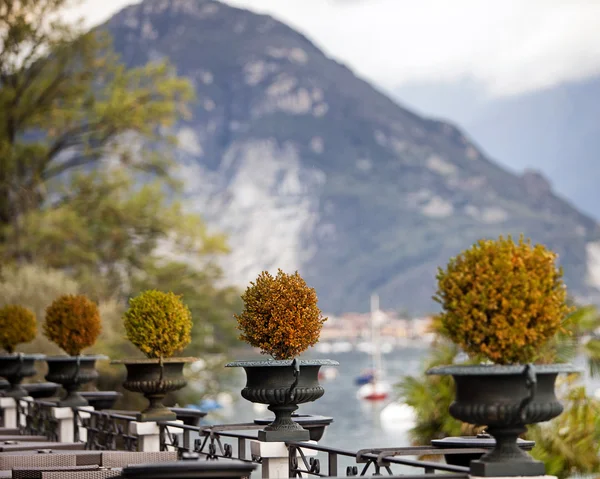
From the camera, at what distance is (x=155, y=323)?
10.9 m

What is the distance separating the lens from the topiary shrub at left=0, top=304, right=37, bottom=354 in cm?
1666

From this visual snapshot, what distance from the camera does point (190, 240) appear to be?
38062 millimetres

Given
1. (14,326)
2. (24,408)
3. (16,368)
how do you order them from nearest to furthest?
(16,368) < (24,408) < (14,326)

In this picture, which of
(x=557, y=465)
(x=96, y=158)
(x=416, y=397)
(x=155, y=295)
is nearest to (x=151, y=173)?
(x=96, y=158)

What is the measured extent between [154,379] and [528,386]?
6.20 meters

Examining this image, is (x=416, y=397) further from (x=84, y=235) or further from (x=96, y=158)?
(x=96, y=158)

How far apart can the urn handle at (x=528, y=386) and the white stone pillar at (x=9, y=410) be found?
12.2 meters

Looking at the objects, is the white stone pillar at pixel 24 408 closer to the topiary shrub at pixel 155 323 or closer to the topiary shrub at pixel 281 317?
the topiary shrub at pixel 155 323

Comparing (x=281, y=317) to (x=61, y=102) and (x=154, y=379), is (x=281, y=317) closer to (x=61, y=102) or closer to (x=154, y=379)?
(x=154, y=379)

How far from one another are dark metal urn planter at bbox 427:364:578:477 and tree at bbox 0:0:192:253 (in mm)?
31382

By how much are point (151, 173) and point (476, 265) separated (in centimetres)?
3355

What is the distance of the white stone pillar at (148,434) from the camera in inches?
429

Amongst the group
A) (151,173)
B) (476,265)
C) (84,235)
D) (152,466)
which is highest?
(151,173)

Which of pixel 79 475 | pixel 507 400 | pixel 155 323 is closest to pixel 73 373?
pixel 155 323
